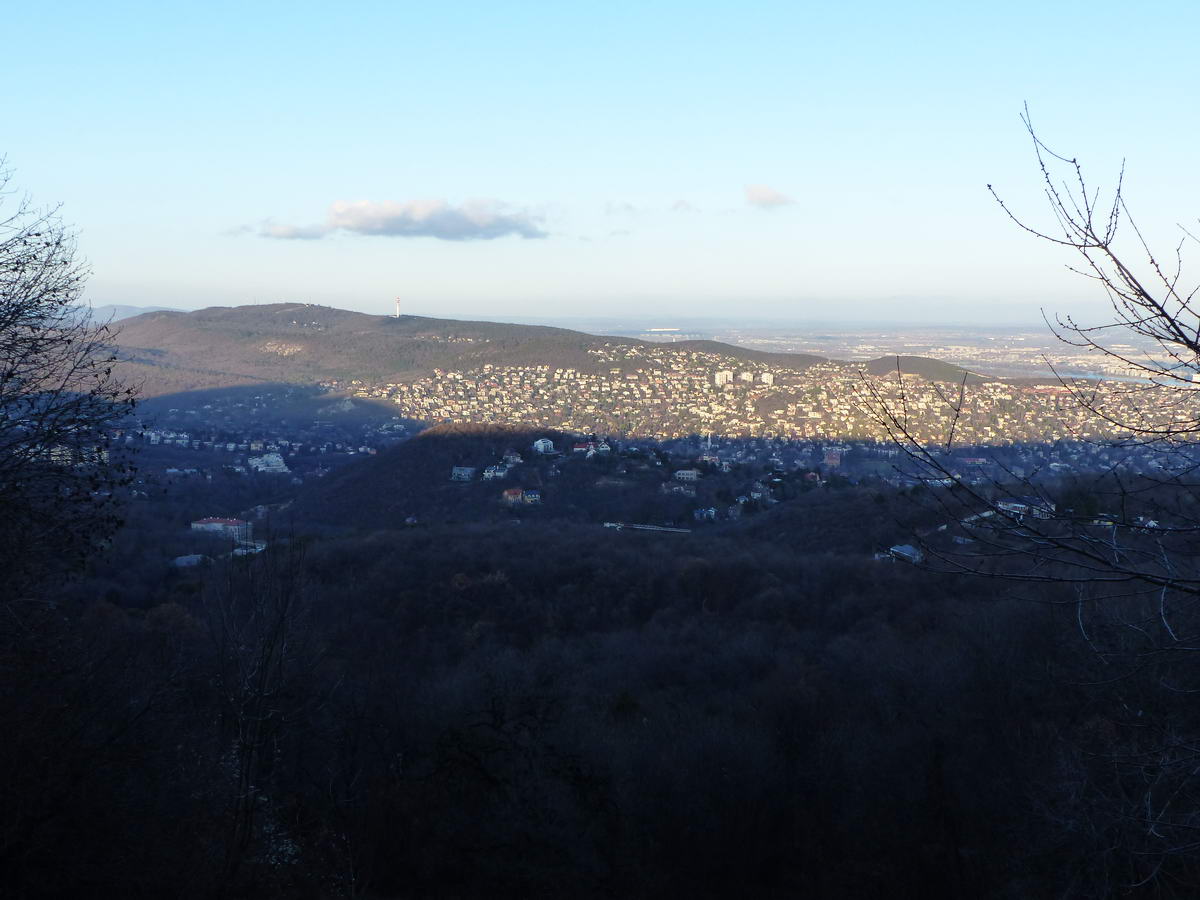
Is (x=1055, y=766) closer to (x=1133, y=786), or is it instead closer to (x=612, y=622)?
(x=1133, y=786)

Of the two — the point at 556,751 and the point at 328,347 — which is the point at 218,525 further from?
the point at 328,347

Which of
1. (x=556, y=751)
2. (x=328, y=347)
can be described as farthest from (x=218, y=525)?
(x=328, y=347)

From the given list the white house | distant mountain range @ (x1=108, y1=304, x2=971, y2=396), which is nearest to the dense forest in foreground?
the white house

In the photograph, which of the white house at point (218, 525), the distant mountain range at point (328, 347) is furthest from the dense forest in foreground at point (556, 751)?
the distant mountain range at point (328, 347)

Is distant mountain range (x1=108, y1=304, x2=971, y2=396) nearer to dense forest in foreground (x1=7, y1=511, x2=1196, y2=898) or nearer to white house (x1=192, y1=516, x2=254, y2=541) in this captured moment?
white house (x1=192, y1=516, x2=254, y2=541)

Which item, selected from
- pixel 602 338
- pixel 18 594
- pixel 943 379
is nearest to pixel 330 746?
pixel 18 594
